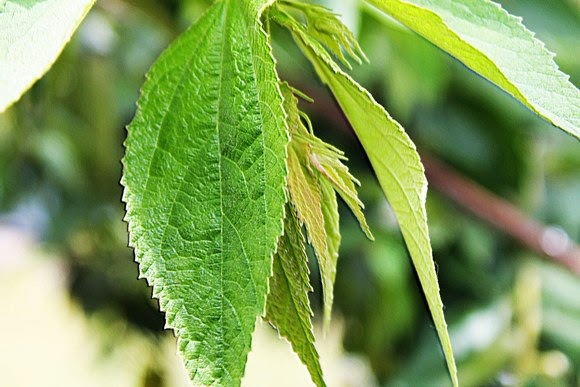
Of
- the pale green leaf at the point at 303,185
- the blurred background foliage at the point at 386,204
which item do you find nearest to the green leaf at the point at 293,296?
the pale green leaf at the point at 303,185

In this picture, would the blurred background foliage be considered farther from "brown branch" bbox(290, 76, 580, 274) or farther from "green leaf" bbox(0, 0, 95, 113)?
"green leaf" bbox(0, 0, 95, 113)

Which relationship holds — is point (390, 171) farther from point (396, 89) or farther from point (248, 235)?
point (396, 89)

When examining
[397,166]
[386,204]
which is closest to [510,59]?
[397,166]

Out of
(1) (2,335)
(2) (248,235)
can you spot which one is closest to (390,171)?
(2) (248,235)

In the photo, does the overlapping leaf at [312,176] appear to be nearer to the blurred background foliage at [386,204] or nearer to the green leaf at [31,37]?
the green leaf at [31,37]

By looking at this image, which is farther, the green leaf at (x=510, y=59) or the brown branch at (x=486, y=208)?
the brown branch at (x=486, y=208)

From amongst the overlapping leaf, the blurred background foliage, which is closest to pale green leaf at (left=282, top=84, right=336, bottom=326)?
the overlapping leaf
